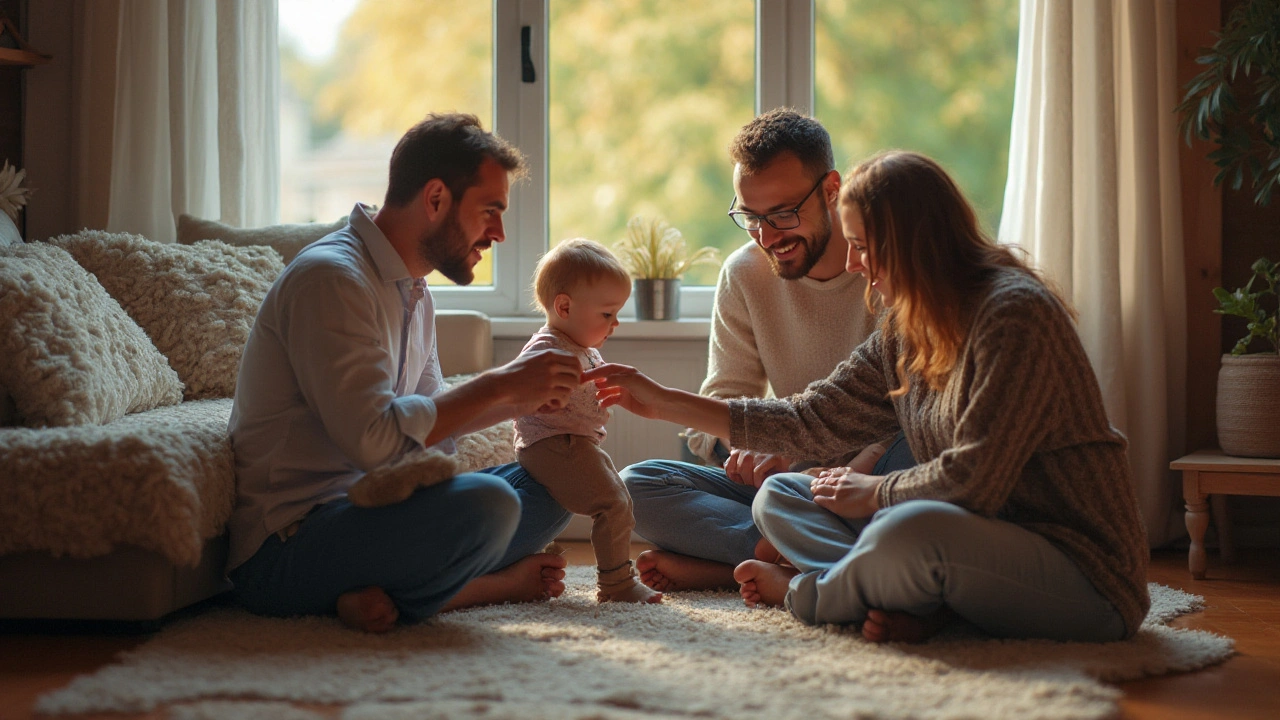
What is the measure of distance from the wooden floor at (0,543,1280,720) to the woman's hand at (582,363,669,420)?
837 mm

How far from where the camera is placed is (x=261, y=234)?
3.11 meters

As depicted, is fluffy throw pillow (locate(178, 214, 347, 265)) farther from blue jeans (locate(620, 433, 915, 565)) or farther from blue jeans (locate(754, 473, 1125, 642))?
blue jeans (locate(754, 473, 1125, 642))

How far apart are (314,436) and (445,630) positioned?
40 centimetres

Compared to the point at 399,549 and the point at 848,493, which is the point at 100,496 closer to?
the point at 399,549

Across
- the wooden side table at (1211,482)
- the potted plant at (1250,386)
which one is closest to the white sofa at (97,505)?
the wooden side table at (1211,482)

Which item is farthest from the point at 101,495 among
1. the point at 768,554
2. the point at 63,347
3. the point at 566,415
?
the point at 768,554

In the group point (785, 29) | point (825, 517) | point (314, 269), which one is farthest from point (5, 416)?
point (785, 29)

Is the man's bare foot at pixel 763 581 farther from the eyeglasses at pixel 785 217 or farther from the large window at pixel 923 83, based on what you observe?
the large window at pixel 923 83

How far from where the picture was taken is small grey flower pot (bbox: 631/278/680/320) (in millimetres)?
3338

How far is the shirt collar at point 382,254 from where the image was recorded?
196 cm

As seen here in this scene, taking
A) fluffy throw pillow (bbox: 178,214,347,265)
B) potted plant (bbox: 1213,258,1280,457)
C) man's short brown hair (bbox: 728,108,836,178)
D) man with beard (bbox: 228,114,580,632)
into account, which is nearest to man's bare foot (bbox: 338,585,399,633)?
man with beard (bbox: 228,114,580,632)

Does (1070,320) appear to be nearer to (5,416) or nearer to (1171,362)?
(1171,362)

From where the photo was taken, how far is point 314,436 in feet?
6.19

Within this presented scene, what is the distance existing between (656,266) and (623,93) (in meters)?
0.63
